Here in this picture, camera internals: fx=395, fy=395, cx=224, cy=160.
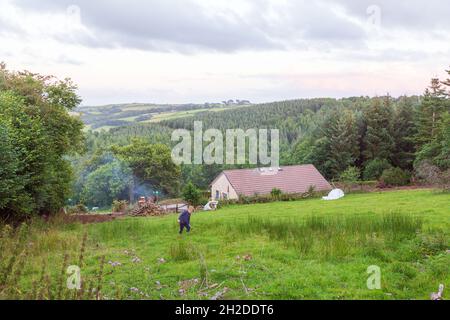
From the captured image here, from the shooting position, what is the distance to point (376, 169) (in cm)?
4547

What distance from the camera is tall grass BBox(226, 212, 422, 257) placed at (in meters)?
10.2

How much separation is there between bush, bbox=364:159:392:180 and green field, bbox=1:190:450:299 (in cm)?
3278

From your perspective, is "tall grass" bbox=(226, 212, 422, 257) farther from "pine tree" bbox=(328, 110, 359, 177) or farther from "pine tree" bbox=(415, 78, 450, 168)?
"pine tree" bbox=(328, 110, 359, 177)

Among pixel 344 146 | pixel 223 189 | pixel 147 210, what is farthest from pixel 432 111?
pixel 147 210

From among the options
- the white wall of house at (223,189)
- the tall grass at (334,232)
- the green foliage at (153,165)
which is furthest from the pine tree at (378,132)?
the tall grass at (334,232)

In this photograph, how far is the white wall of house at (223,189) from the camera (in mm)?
39844

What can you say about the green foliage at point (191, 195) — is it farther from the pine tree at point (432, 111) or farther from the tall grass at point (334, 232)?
the pine tree at point (432, 111)

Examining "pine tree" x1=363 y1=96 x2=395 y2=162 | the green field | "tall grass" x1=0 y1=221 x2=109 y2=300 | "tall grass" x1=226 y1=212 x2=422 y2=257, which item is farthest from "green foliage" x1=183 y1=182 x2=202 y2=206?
"pine tree" x1=363 y1=96 x2=395 y2=162

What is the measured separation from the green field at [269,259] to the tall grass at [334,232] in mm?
27

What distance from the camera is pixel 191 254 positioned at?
10.2 metres

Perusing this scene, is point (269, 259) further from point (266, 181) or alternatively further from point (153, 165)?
point (153, 165)

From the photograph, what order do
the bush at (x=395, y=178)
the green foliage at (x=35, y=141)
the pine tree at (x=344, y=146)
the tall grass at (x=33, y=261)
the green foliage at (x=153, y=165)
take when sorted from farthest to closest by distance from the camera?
the green foliage at (x=153, y=165)
the pine tree at (x=344, y=146)
the bush at (x=395, y=178)
the green foliage at (x=35, y=141)
the tall grass at (x=33, y=261)
